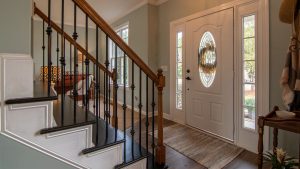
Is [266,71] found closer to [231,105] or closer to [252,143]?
[231,105]

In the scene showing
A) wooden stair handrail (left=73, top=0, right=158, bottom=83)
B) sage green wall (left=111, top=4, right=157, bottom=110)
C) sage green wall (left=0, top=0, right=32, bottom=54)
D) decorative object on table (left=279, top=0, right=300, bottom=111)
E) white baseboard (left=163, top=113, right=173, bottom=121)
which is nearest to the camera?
sage green wall (left=0, top=0, right=32, bottom=54)

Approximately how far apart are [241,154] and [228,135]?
43 centimetres

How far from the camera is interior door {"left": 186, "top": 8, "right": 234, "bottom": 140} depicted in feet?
9.43

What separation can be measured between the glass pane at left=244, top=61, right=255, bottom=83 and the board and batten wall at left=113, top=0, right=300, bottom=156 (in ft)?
0.73

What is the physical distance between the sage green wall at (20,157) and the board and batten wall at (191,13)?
99.3 inches

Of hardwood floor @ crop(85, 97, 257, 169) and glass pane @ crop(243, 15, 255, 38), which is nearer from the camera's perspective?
hardwood floor @ crop(85, 97, 257, 169)

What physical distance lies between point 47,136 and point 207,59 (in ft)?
9.01

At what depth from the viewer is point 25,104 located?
3.74 ft

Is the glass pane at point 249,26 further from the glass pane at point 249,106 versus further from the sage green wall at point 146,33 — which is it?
the sage green wall at point 146,33

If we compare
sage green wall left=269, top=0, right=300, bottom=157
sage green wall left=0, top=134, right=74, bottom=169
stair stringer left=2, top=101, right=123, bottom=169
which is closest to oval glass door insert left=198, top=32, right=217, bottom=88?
sage green wall left=269, top=0, right=300, bottom=157

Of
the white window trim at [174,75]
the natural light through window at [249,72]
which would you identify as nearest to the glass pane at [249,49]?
the natural light through window at [249,72]

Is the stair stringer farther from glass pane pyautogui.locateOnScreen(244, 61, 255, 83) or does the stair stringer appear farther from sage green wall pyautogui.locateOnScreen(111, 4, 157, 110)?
sage green wall pyautogui.locateOnScreen(111, 4, 157, 110)

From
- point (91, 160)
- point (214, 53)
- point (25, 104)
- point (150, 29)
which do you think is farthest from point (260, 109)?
point (150, 29)

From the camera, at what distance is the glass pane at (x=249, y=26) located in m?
2.55
